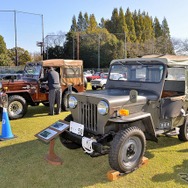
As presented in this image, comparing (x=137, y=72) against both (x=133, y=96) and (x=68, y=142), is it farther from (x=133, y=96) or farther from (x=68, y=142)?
(x=68, y=142)

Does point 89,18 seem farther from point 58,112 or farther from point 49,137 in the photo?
point 49,137

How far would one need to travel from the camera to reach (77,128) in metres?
4.06

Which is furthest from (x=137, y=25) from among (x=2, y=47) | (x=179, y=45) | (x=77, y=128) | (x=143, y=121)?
(x=77, y=128)

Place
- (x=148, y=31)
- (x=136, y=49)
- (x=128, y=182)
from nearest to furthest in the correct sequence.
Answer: (x=128, y=182)
(x=136, y=49)
(x=148, y=31)

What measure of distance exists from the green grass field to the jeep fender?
53 cm

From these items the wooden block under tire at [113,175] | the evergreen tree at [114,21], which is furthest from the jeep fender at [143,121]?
the evergreen tree at [114,21]

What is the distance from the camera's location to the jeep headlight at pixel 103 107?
3.70 meters

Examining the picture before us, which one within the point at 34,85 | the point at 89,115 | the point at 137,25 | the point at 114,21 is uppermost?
the point at 114,21

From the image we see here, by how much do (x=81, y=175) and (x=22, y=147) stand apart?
1.82 metres

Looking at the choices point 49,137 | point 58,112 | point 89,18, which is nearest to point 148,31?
point 89,18

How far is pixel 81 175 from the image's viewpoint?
3.85 m

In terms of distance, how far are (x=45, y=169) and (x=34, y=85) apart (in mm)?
4619

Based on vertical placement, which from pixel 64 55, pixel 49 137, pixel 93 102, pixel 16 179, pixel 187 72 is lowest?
pixel 16 179

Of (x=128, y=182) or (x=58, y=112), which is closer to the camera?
(x=128, y=182)
